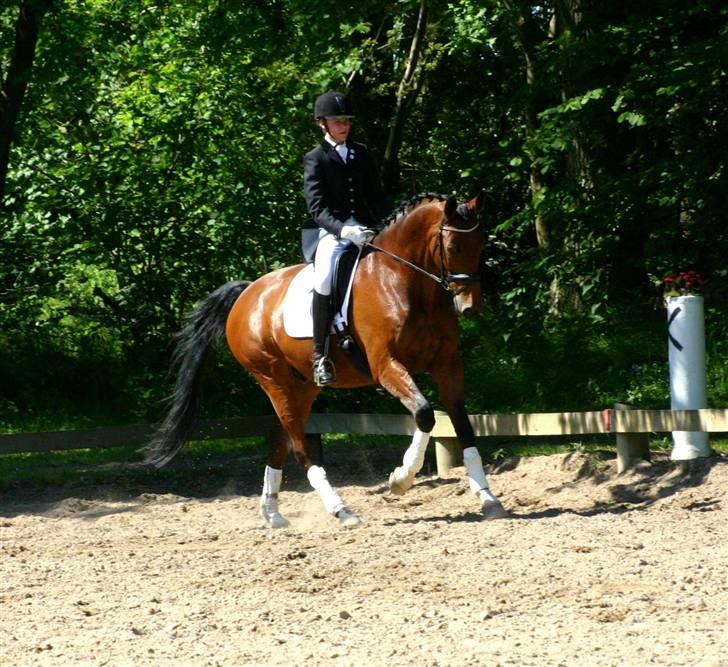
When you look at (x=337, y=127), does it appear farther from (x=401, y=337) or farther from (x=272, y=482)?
(x=272, y=482)

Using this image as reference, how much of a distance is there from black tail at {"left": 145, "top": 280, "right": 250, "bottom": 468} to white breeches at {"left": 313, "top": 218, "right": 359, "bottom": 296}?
5.31ft

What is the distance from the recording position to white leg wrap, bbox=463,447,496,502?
27.6ft

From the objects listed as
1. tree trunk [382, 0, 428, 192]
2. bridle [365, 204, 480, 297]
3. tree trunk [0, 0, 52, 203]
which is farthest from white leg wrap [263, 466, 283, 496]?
tree trunk [382, 0, 428, 192]

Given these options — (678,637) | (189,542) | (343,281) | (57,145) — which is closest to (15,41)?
(57,145)

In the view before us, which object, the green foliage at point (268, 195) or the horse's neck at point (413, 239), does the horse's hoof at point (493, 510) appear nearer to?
the horse's neck at point (413, 239)

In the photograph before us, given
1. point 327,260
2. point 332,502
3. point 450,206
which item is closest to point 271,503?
point 332,502

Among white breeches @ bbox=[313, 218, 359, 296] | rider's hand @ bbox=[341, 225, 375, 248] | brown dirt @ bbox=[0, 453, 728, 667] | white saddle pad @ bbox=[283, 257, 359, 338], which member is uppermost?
rider's hand @ bbox=[341, 225, 375, 248]

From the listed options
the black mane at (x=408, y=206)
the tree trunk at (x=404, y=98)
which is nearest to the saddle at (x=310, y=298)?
the black mane at (x=408, y=206)

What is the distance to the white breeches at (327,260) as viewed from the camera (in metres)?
8.74

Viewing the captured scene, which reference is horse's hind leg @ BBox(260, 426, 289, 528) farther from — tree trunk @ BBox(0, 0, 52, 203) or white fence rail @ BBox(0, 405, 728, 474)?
tree trunk @ BBox(0, 0, 52, 203)

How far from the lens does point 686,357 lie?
9586 millimetres

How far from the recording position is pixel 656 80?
11.8 meters

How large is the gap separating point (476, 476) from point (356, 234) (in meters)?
1.84

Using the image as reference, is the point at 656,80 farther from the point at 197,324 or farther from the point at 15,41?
the point at 15,41
